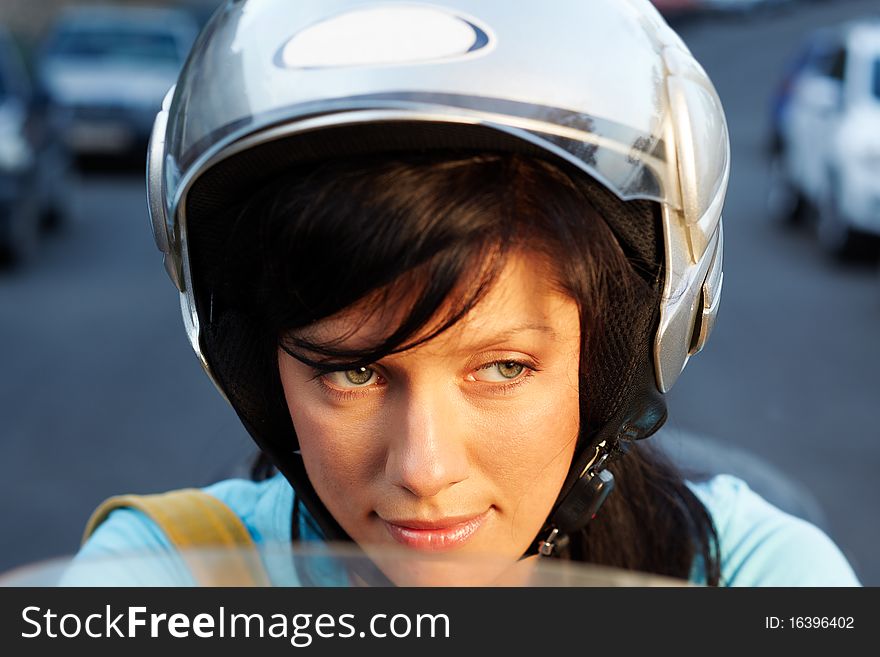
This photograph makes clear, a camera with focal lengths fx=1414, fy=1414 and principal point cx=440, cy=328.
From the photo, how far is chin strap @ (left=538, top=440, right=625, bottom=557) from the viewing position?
1843mm

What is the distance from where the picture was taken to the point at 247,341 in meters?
1.80

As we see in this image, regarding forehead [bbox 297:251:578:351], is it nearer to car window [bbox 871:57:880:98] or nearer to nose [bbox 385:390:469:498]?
nose [bbox 385:390:469:498]

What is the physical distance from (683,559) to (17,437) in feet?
16.4

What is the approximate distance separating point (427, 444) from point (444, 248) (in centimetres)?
21

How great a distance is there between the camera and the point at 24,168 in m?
10.7

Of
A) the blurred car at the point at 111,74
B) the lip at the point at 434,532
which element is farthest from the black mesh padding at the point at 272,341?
the blurred car at the point at 111,74

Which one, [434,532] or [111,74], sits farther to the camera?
[111,74]

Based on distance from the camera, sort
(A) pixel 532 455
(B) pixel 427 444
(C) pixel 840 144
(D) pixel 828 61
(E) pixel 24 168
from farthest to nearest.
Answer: (D) pixel 828 61 < (E) pixel 24 168 < (C) pixel 840 144 < (A) pixel 532 455 < (B) pixel 427 444

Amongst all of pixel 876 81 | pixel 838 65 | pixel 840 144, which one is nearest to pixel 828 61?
pixel 838 65

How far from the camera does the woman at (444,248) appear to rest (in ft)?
4.95

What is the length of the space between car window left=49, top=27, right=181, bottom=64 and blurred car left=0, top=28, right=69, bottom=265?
11.6 feet

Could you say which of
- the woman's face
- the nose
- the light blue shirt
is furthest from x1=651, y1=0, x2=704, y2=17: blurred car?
the nose

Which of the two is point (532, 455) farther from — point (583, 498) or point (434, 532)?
point (583, 498)
